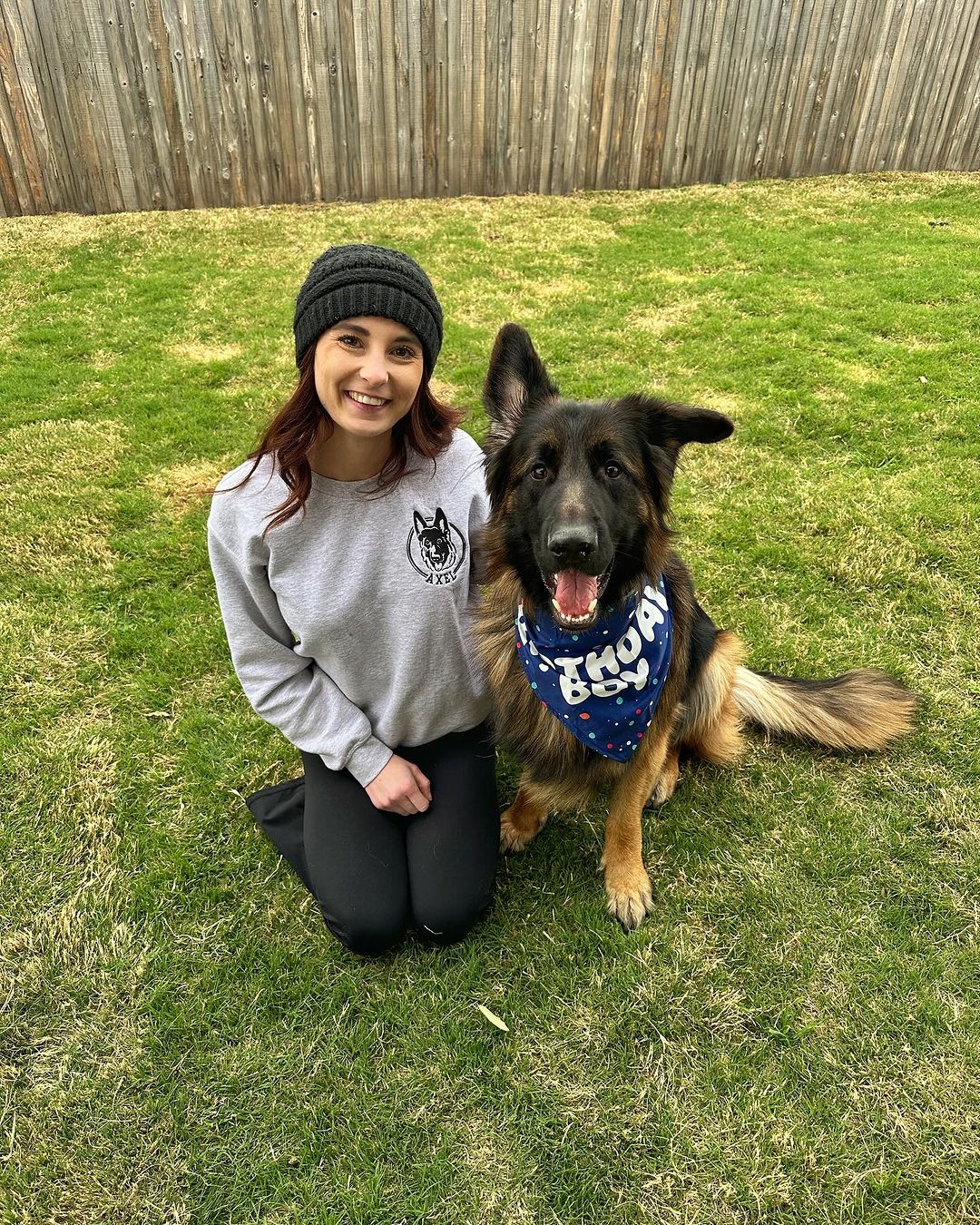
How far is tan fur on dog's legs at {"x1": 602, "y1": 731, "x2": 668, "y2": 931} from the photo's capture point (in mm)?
2459

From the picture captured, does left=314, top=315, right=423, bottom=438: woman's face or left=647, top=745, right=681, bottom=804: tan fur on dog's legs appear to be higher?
left=314, top=315, right=423, bottom=438: woman's face

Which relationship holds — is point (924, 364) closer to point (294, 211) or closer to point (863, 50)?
point (863, 50)

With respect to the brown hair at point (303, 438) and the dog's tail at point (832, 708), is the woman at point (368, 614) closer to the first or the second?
the brown hair at point (303, 438)

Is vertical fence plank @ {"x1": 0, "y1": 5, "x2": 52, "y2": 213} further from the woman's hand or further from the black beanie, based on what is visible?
the woman's hand

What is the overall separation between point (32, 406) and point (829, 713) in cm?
581

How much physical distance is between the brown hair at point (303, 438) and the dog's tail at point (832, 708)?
1630 millimetres

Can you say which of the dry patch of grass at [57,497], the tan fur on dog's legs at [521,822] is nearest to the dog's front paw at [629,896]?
the tan fur on dog's legs at [521,822]

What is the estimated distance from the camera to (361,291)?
195cm

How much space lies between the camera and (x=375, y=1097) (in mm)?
2037

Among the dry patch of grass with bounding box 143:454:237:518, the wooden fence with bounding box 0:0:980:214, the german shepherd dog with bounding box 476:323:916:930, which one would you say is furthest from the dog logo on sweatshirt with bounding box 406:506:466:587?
the wooden fence with bounding box 0:0:980:214

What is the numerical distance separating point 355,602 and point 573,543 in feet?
2.69

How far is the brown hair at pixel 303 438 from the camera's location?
7.03ft

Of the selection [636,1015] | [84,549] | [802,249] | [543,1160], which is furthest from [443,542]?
[802,249]

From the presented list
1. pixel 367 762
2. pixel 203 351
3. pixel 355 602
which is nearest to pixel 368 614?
pixel 355 602
